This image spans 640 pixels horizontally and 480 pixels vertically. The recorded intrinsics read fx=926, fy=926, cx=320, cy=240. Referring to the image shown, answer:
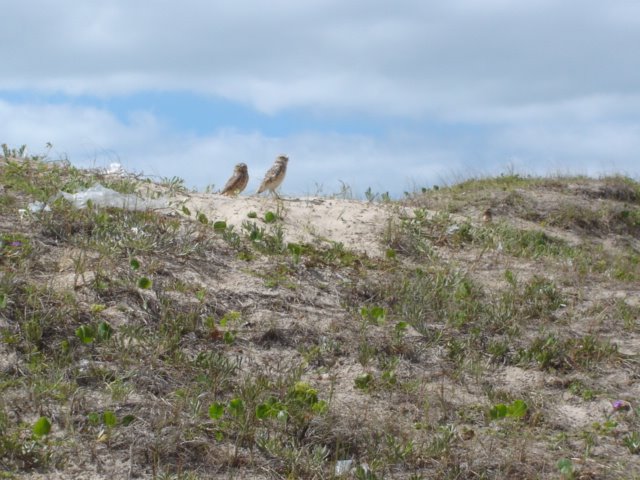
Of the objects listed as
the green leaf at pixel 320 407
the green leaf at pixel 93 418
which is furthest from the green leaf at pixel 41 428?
the green leaf at pixel 320 407

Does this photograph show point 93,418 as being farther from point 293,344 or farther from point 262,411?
point 293,344

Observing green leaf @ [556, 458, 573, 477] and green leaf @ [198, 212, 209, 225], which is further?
green leaf @ [198, 212, 209, 225]

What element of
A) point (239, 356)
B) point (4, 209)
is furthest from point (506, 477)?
point (4, 209)

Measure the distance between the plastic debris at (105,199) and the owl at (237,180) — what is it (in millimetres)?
2663

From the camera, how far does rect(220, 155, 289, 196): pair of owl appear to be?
32.1 feet

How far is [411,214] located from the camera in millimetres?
8781

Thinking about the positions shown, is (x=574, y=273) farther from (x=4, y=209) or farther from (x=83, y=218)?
(x=4, y=209)

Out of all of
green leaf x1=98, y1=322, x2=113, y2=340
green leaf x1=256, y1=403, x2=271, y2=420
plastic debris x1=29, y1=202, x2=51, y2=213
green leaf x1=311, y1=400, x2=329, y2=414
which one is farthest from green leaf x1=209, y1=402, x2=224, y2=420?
plastic debris x1=29, y1=202, x2=51, y2=213

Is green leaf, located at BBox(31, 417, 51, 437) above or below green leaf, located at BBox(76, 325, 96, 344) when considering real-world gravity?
below

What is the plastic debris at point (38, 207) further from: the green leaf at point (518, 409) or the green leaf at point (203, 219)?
the green leaf at point (518, 409)

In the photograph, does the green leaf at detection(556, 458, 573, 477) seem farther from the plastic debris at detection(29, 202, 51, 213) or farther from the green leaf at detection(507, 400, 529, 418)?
the plastic debris at detection(29, 202, 51, 213)

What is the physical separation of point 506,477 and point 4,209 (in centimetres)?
414

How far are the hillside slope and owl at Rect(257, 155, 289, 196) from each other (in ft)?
4.62

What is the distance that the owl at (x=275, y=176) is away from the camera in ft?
32.1
